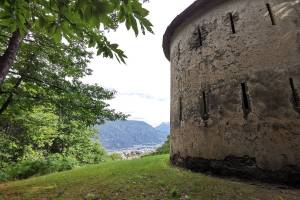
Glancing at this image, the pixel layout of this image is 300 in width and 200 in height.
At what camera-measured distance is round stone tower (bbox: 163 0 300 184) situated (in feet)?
24.3

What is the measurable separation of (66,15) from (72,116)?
25.2 ft

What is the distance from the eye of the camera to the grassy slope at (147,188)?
21.6 ft

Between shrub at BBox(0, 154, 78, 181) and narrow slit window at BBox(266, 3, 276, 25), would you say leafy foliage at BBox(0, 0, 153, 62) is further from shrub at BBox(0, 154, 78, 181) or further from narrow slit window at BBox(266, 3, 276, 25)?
shrub at BBox(0, 154, 78, 181)

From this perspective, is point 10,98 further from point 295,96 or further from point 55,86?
point 295,96

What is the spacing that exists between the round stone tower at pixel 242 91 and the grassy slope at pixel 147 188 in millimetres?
833

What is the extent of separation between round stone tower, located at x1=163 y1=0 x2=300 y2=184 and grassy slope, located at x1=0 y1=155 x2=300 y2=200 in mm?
833

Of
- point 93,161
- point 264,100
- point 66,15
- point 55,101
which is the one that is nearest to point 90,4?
point 66,15

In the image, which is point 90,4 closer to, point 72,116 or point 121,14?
point 121,14

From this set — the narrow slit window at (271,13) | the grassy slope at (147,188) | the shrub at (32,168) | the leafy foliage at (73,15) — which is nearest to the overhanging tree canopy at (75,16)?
the leafy foliage at (73,15)

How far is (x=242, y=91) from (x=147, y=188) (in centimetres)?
440

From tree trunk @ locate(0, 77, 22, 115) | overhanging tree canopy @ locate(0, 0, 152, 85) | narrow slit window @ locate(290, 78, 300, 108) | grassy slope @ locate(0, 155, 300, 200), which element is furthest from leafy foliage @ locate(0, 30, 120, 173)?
overhanging tree canopy @ locate(0, 0, 152, 85)

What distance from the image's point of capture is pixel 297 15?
8.14 meters

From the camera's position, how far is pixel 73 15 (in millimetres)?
2287

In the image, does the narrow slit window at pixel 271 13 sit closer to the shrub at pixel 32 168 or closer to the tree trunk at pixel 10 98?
the tree trunk at pixel 10 98
